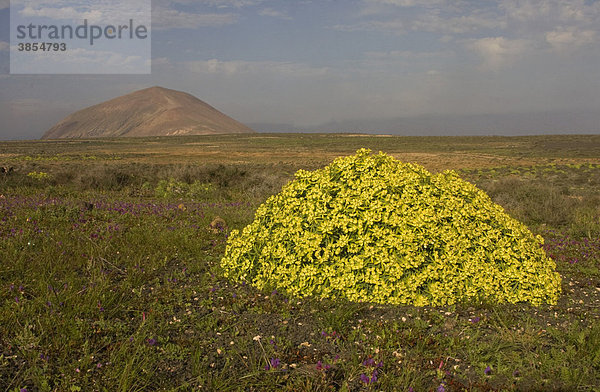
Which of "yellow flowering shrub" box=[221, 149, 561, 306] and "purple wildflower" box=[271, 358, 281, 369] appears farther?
"yellow flowering shrub" box=[221, 149, 561, 306]

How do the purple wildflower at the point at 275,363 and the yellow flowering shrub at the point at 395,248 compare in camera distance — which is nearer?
the purple wildflower at the point at 275,363

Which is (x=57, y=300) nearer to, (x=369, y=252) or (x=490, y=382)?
(x=369, y=252)

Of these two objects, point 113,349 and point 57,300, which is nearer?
point 113,349

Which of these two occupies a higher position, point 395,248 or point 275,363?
point 395,248

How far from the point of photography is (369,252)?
4.49m

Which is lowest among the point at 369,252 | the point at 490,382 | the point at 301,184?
the point at 490,382

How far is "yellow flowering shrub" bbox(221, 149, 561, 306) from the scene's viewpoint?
4535 mm

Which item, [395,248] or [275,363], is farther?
[395,248]

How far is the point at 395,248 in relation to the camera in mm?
4582

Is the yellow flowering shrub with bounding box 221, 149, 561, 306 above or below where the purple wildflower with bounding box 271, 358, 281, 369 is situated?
above

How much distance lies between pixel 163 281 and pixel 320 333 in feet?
7.21

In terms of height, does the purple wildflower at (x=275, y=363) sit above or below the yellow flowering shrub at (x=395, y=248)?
below

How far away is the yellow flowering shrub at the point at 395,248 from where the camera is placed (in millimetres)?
4535

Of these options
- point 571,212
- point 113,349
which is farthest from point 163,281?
point 571,212
